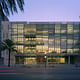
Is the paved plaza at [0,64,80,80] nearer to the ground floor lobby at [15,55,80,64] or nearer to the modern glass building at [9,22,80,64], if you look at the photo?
the modern glass building at [9,22,80,64]

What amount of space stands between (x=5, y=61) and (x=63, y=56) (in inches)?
906

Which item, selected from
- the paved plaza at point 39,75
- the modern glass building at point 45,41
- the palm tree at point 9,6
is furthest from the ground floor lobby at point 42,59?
the palm tree at point 9,6

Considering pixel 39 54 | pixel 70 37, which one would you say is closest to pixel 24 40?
pixel 39 54

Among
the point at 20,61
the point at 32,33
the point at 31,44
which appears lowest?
the point at 20,61

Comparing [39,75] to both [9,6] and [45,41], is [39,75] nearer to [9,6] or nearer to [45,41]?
[9,6]

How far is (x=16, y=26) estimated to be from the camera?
57.7 metres

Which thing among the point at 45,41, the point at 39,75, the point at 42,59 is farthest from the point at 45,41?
the point at 39,75

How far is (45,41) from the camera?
5681 centimetres

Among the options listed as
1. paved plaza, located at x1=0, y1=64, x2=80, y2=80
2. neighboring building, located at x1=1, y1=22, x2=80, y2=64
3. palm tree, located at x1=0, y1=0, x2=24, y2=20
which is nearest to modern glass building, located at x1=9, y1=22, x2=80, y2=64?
neighboring building, located at x1=1, y1=22, x2=80, y2=64

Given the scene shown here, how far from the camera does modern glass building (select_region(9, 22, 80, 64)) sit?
56.3m

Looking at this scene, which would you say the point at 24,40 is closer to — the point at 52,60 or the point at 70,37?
the point at 52,60

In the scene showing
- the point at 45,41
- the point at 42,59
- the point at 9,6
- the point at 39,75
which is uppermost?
the point at 9,6

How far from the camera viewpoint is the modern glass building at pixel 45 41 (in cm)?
5634

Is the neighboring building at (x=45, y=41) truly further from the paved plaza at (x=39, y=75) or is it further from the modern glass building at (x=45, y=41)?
the paved plaza at (x=39, y=75)
